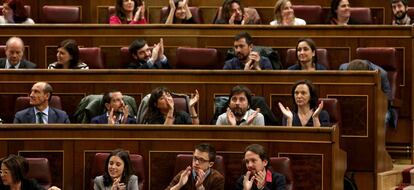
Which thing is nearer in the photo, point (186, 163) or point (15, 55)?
point (186, 163)

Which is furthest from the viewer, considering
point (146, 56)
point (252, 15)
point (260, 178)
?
point (252, 15)

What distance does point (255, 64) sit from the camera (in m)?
4.60

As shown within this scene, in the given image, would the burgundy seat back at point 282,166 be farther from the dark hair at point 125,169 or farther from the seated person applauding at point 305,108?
the dark hair at point 125,169

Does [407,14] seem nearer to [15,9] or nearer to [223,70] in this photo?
[223,70]

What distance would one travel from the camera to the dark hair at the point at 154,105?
4.15 metres

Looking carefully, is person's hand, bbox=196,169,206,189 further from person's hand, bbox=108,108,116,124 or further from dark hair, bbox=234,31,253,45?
dark hair, bbox=234,31,253,45

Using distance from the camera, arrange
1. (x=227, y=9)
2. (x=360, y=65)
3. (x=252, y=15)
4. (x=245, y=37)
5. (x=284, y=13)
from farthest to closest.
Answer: (x=252, y=15) < (x=227, y=9) < (x=284, y=13) < (x=245, y=37) < (x=360, y=65)

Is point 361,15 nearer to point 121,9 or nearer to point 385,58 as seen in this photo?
point 385,58

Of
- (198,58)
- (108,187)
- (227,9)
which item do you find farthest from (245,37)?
(108,187)

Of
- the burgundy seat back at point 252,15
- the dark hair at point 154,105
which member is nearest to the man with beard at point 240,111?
the dark hair at point 154,105

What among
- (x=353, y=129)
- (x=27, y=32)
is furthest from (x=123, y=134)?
(x=27, y=32)

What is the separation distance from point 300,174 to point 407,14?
5.14ft

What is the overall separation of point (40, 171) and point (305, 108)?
941mm

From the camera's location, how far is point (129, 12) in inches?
205
